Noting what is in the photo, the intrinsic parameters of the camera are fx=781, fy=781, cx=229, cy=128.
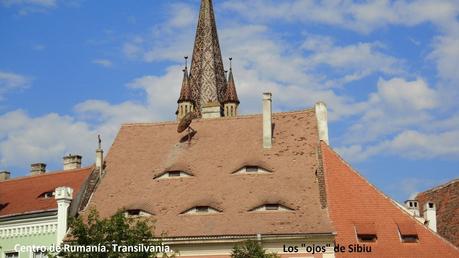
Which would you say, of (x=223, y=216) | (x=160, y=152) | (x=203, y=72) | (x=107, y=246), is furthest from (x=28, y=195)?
(x=203, y=72)

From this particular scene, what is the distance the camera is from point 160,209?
35.2 metres

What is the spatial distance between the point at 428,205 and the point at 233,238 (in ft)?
35.8

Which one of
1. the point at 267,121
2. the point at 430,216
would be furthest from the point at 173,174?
the point at 430,216

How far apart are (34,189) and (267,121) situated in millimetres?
12422

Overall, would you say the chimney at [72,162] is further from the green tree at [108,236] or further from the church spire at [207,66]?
the church spire at [207,66]

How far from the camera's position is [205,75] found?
258ft

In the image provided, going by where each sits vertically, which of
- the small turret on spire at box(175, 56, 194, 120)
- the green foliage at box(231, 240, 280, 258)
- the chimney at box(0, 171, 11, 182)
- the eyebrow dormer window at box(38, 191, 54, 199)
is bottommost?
the green foliage at box(231, 240, 280, 258)

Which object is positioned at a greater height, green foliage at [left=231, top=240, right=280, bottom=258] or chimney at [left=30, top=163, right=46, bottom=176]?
chimney at [left=30, top=163, right=46, bottom=176]

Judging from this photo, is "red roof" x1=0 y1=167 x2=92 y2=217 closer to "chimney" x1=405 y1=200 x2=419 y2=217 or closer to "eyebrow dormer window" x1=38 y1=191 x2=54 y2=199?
"eyebrow dormer window" x1=38 y1=191 x2=54 y2=199

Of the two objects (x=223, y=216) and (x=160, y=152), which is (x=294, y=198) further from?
(x=160, y=152)

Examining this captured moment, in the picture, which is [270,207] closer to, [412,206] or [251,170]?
[251,170]

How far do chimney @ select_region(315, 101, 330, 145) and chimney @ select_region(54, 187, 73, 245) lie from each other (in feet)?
40.5

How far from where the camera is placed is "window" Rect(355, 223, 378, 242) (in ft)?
110

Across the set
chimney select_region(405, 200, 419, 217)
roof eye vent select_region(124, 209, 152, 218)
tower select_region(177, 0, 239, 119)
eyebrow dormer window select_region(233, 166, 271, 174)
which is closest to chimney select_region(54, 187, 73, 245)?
roof eye vent select_region(124, 209, 152, 218)
